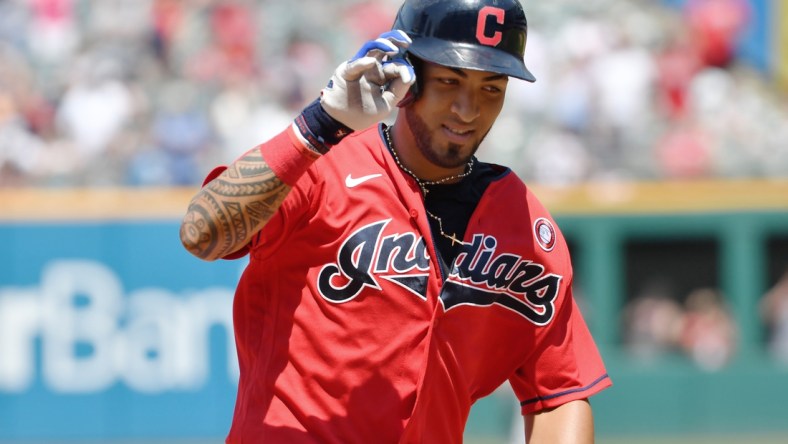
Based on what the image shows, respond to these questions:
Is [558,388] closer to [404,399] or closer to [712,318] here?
[404,399]

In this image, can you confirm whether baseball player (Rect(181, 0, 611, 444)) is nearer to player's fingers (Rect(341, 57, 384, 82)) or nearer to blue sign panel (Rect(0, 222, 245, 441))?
player's fingers (Rect(341, 57, 384, 82))

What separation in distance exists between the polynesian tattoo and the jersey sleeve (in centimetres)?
91

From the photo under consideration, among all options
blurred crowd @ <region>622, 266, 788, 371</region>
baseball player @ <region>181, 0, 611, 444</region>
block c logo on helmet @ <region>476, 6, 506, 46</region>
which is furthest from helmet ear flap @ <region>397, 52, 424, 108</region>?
blurred crowd @ <region>622, 266, 788, 371</region>

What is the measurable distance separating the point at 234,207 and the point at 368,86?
1.39 feet

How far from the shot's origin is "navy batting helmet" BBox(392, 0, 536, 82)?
10.7 feet

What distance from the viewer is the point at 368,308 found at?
3279mm

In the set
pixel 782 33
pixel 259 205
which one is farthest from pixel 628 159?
pixel 259 205

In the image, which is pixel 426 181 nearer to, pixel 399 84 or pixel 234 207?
pixel 399 84

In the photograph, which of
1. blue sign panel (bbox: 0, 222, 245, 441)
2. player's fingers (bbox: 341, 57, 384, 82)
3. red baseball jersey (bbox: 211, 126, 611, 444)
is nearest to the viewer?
player's fingers (bbox: 341, 57, 384, 82)

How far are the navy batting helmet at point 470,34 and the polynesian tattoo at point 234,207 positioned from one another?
1.85 feet

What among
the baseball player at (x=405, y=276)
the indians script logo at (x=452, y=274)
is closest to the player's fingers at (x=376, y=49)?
the baseball player at (x=405, y=276)

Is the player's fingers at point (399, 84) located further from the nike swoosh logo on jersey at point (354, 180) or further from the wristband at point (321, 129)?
the nike swoosh logo on jersey at point (354, 180)

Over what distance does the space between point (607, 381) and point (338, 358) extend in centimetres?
83

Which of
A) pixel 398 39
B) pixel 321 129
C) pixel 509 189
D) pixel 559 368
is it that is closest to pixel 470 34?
pixel 398 39
